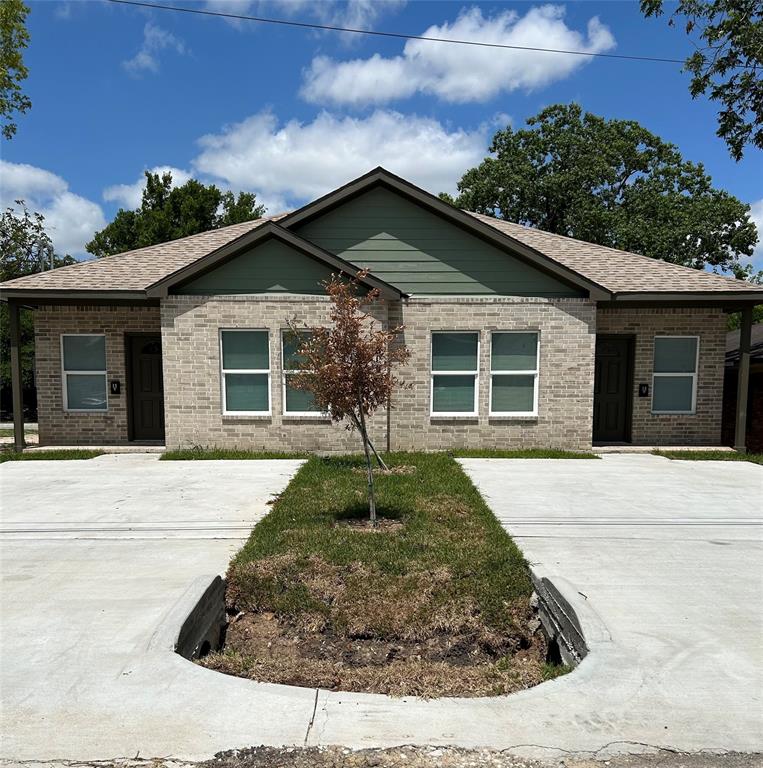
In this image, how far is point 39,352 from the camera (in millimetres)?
12289

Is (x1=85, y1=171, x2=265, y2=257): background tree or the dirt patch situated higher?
(x1=85, y1=171, x2=265, y2=257): background tree

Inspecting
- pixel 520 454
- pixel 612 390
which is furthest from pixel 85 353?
pixel 612 390

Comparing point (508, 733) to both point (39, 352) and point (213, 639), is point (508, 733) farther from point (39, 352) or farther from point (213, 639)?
point (39, 352)

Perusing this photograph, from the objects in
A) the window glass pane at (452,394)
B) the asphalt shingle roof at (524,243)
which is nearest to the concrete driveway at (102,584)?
the window glass pane at (452,394)

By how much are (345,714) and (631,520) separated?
5165mm

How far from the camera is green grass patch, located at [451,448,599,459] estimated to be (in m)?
11.4

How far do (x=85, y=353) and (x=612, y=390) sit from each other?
11.9 metres

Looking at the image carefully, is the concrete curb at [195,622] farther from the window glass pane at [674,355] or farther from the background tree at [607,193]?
the background tree at [607,193]

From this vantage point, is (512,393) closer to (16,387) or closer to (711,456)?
(711,456)

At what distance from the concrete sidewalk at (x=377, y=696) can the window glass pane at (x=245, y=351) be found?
3630 millimetres

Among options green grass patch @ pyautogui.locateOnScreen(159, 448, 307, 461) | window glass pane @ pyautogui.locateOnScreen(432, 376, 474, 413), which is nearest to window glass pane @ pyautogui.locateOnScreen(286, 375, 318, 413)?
green grass patch @ pyautogui.locateOnScreen(159, 448, 307, 461)

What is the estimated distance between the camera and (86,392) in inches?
495

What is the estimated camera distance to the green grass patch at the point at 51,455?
11.3 m

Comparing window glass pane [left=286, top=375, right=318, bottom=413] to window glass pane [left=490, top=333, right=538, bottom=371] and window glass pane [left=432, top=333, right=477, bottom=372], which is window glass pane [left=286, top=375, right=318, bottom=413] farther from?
window glass pane [left=490, top=333, right=538, bottom=371]
